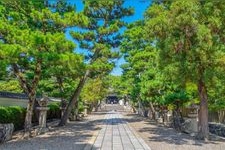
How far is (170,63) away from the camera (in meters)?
14.5

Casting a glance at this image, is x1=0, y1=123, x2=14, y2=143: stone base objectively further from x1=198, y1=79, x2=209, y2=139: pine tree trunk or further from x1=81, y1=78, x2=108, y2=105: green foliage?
x1=81, y1=78, x2=108, y2=105: green foliage

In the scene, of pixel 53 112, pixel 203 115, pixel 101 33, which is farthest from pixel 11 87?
pixel 203 115

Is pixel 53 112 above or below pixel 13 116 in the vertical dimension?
above

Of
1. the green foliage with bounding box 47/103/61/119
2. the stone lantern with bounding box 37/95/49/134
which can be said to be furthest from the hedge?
the green foliage with bounding box 47/103/61/119

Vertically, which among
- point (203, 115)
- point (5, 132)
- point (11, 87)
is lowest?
point (5, 132)

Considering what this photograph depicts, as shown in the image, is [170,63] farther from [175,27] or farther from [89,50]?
[89,50]

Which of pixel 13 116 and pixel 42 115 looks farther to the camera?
pixel 42 115

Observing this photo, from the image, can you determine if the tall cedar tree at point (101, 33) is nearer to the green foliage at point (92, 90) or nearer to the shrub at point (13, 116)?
the shrub at point (13, 116)

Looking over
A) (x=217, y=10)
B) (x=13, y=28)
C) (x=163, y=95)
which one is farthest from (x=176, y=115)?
(x=13, y=28)

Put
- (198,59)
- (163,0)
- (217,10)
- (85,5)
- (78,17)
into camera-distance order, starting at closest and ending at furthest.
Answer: (217,10) < (198,59) < (163,0) < (78,17) < (85,5)

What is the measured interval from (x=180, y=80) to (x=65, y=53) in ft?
17.0

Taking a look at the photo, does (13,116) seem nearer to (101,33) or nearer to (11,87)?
(101,33)

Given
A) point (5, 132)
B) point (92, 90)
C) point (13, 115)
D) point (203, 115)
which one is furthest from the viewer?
point (92, 90)

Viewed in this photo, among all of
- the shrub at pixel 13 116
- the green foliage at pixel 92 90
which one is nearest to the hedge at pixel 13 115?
the shrub at pixel 13 116
